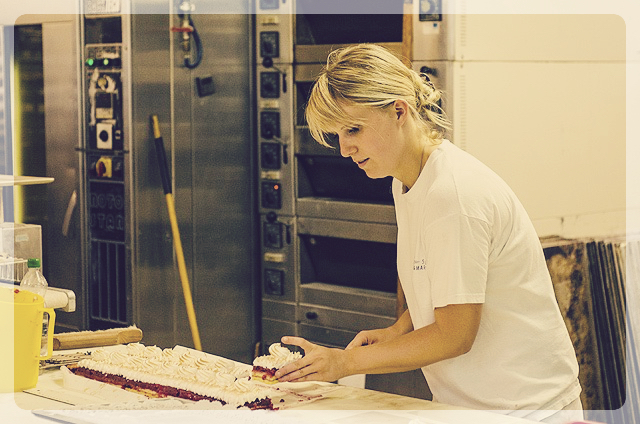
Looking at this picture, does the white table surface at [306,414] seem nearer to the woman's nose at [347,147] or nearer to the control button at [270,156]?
the woman's nose at [347,147]

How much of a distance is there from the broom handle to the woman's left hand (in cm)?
260

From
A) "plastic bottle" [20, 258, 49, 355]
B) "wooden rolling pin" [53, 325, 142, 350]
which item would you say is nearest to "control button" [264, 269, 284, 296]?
"wooden rolling pin" [53, 325, 142, 350]

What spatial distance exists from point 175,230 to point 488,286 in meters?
2.80

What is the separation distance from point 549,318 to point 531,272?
0.42 feet

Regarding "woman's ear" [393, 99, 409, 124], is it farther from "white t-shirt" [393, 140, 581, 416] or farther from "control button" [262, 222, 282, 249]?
"control button" [262, 222, 282, 249]

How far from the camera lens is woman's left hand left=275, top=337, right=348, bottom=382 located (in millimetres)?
2332

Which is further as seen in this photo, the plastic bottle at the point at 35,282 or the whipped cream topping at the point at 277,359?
the plastic bottle at the point at 35,282

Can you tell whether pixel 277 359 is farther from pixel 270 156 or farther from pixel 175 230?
pixel 270 156

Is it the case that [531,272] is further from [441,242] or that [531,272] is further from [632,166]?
[632,166]

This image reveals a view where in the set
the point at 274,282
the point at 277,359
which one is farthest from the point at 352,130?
the point at 274,282

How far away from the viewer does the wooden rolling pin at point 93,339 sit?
9.73 feet

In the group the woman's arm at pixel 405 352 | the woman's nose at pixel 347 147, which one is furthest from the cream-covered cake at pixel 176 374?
the woman's nose at pixel 347 147

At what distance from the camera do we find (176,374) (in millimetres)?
2531

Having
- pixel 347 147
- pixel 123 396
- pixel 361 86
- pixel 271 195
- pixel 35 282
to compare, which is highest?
pixel 361 86
